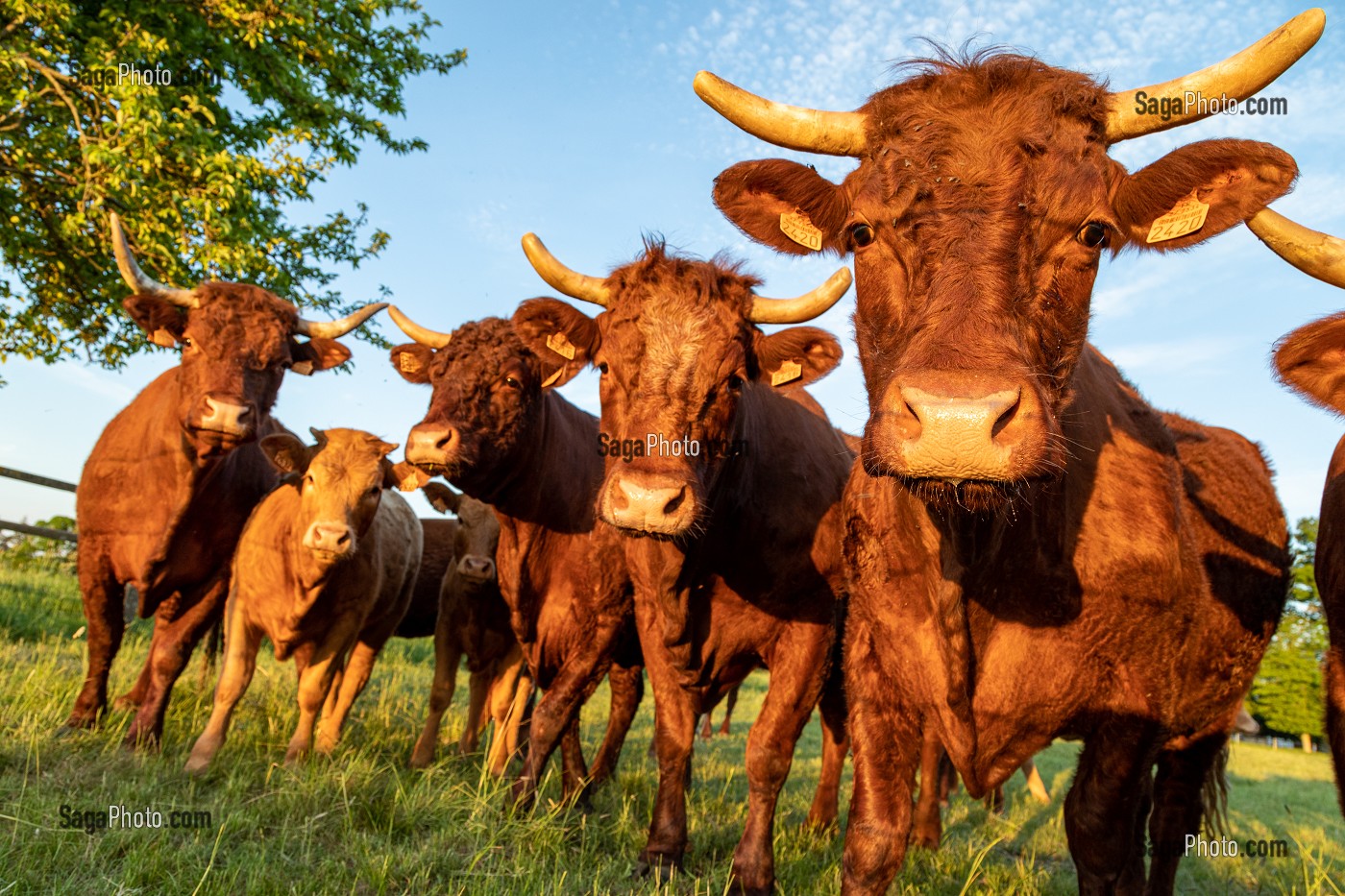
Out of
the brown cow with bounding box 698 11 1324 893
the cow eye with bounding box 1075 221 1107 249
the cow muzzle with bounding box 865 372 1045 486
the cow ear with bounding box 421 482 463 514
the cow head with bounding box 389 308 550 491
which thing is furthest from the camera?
the cow ear with bounding box 421 482 463 514

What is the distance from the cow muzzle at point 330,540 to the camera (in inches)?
199

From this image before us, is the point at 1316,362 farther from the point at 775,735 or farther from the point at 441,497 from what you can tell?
the point at 441,497

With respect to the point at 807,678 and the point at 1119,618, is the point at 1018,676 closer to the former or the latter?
the point at 1119,618

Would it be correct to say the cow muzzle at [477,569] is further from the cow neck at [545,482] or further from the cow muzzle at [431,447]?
the cow muzzle at [431,447]

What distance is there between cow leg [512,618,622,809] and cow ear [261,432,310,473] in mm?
2278

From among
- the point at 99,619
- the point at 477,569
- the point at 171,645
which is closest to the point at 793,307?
the point at 477,569

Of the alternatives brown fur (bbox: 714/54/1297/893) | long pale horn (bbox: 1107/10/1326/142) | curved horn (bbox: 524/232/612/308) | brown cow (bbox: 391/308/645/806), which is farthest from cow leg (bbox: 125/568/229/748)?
long pale horn (bbox: 1107/10/1326/142)

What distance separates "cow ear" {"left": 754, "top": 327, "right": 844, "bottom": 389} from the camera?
4.49 meters

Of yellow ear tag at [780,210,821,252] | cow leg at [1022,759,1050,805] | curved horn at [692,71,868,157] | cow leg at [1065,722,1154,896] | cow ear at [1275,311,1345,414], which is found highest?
curved horn at [692,71,868,157]

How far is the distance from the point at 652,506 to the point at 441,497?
4021mm

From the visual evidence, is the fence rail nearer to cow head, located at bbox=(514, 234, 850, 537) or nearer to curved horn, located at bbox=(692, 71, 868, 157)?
cow head, located at bbox=(514, 234, 850, 537)

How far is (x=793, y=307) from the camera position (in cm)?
453

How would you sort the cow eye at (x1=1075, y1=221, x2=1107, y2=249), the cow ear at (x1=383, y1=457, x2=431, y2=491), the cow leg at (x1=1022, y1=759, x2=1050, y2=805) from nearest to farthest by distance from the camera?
the cow eye at (x1=1075, y1=221, x2=1107, y2=249) < the cow ear at (x1=383, y1=457, x2=431, y2=491) < the cow leg at (x1=1022, y1=759, x2=1050, y2=805)

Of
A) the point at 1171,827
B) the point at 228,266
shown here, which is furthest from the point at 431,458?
the point at 228,266
